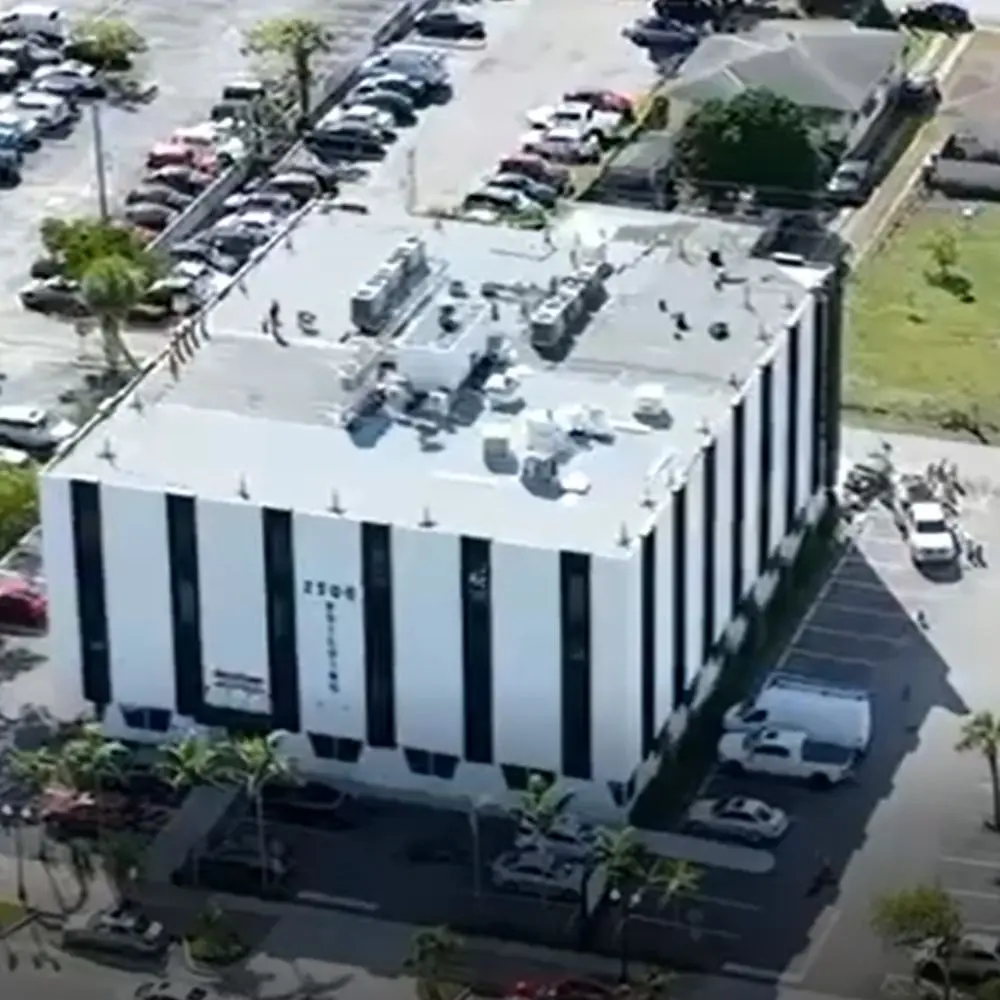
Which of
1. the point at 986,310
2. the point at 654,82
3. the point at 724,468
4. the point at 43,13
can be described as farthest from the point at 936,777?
the point at 43,13

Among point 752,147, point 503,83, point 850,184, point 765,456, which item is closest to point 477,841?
point 765,456

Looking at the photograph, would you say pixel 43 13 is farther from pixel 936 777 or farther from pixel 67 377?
pixel 936 777

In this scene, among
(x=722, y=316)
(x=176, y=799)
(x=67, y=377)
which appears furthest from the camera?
(x=67, y=377)

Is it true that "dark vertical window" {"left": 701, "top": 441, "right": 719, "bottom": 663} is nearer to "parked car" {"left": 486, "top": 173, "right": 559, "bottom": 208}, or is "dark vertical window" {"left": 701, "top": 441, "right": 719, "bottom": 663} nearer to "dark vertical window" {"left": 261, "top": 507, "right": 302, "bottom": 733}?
"dark vertical window" {"left": 261, "top": 507, "right": 302, "bottom": 733}

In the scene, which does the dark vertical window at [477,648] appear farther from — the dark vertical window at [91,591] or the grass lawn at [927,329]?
the grass lawn at [927,329]

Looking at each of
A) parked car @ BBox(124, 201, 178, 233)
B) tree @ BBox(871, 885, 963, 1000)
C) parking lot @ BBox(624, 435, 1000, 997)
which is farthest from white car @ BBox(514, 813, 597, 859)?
parked car @ BBox(124, 201, 178, 233)

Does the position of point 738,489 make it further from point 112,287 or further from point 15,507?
point 112,287

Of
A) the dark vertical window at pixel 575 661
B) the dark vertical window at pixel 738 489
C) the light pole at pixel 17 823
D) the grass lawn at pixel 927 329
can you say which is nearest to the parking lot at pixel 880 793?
the dark vertical window at pixel 738 489
